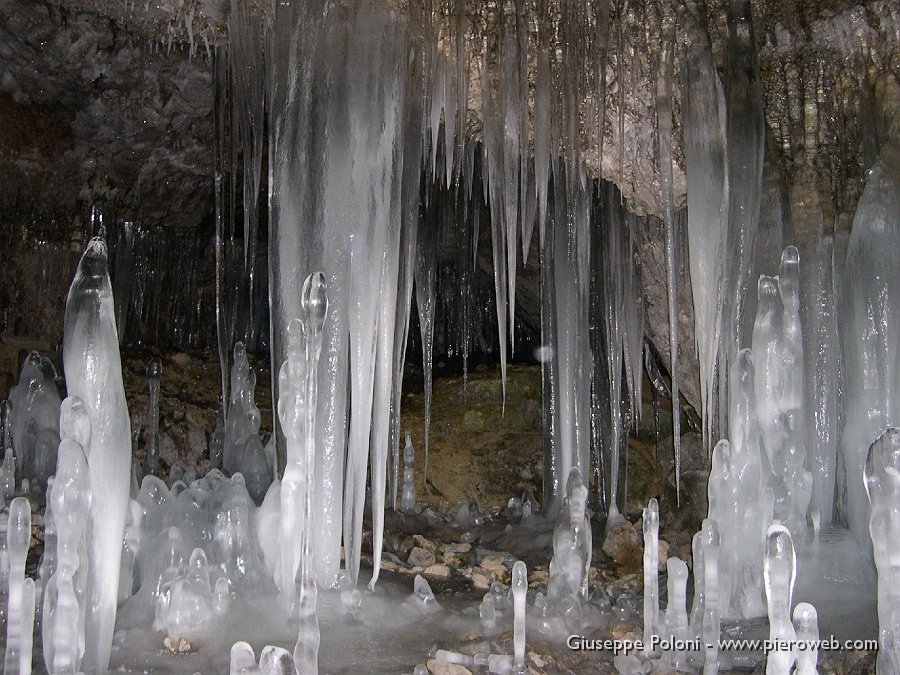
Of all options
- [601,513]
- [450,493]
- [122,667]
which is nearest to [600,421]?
[601,513]

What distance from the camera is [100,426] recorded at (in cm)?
397

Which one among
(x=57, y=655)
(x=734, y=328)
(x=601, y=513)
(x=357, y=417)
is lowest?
(x=601, y=513)

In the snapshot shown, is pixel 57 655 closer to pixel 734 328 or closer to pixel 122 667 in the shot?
pixel 122 667

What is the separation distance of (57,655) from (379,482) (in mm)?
2135

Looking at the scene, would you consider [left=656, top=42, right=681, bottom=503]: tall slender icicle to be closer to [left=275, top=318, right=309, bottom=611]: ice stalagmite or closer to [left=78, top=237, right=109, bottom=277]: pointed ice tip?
[left=275, top=318, right=309, bottom=611]: ice stalagmite

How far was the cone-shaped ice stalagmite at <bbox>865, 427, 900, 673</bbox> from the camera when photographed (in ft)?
11.7

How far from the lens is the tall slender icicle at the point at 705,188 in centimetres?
548

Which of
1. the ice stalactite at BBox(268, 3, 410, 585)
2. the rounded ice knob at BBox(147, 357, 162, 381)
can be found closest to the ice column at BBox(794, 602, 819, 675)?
the ice stalactite at BBox(268, 3, 410, 585)

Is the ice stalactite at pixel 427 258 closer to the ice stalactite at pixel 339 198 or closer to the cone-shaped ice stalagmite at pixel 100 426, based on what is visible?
the ice stalactite at pixel 339 198

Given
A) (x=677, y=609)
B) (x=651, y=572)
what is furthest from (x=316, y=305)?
(x=677, y=609)

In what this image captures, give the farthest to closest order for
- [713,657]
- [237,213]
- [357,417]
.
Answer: [237,213]
[357,417]
[713,657]

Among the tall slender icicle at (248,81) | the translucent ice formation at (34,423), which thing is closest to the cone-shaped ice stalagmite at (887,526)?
the tall slender icicle at (248,81)

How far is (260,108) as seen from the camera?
617 cm

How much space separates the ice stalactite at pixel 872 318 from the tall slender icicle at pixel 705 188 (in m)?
0.89
